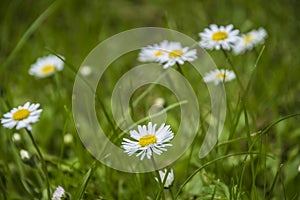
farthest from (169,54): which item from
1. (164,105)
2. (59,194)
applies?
(59,194)

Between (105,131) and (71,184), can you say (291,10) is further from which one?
(71,184)

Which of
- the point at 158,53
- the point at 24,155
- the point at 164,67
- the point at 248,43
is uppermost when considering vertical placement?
the point at 248,43

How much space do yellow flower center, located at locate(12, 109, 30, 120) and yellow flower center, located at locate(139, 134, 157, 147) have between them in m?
0.27

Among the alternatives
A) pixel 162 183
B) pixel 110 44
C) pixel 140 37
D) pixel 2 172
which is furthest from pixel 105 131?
pixel 140 37

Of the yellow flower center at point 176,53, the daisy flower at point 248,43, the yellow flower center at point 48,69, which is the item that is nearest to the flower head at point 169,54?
the yellow flower center at point 176,53

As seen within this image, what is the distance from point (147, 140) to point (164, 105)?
0.53 meters

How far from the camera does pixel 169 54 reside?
1.10 meters

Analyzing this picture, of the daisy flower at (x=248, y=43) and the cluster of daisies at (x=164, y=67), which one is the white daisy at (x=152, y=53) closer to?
the cluster of daisies at (x=164, y=67)

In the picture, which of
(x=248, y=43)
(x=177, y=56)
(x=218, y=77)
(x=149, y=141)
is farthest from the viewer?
(x=248, y=43)

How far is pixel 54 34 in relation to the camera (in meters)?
1.99

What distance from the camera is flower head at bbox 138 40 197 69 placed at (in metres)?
1.08

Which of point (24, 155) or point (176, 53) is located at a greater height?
point (176, 53)

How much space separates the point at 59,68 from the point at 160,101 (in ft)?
1.05

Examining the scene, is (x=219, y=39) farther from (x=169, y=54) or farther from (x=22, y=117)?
(x=22, y=117)
